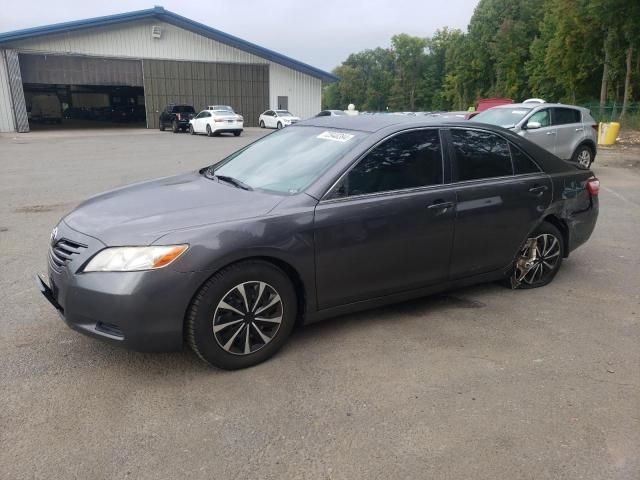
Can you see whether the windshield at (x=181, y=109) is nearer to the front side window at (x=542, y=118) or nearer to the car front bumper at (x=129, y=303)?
the front side window at (x=542, y=118)

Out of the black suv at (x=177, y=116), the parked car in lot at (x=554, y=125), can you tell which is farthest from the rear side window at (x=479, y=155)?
the black suv at (x=177, y=116)

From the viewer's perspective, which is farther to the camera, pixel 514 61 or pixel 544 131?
pixel 514 61

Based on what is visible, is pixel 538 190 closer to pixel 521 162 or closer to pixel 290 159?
pixel 521 162

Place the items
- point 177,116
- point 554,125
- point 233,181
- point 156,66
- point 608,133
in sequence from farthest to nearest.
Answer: point 156,66 → point 177,116 → point 608,133 → point 554,125 → point 233,181

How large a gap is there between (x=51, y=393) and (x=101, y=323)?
0.51 meters

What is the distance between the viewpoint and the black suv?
3155 centimetres

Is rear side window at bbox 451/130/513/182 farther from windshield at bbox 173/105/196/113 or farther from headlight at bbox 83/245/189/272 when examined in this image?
windshield at bbox 173/105/196/113

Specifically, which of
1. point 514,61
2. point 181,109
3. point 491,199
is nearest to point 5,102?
point 181,109

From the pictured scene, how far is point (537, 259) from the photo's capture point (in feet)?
15.8

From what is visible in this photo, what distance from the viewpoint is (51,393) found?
3.09 meters

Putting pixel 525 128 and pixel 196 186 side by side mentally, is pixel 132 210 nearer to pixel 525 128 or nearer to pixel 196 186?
pixel 196 186

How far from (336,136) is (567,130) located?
9.88 meters

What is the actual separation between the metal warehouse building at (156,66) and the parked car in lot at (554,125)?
28312 millimetres

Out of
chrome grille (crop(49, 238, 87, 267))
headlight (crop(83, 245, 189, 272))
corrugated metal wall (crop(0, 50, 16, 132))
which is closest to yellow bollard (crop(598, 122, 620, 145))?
headlight (crop(83, 245, 189, 272))
